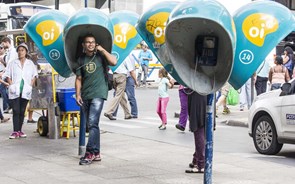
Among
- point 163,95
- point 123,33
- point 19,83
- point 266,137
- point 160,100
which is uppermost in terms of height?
point 123,33

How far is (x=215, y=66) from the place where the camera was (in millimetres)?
7191

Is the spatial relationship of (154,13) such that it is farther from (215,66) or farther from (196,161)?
(196,161)

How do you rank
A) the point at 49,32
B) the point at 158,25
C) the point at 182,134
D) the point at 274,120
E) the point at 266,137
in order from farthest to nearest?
the point at 182,134 < the point at 266,137 < the point at 274,120 < the point at 49,32 < the point at 158,25

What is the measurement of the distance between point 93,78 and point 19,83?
3.11 meters

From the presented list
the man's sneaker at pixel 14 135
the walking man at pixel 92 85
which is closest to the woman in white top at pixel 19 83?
the man's sneaker at pixel 14 135

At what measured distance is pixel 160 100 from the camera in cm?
1559

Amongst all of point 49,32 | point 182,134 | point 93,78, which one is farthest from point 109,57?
point 182,134

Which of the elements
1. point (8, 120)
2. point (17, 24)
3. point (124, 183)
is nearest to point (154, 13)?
point (124, 183)

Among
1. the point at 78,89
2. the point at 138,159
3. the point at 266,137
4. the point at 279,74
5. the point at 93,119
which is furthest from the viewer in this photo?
the point at 279,74

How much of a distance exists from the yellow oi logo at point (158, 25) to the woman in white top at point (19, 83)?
492cm

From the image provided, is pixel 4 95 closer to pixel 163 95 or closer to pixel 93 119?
pixel 163 95

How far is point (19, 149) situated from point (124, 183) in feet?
11.7

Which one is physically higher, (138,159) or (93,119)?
(93,119)

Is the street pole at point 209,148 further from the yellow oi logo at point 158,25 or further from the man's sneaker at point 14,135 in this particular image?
the man's sneaker at point 14,135
